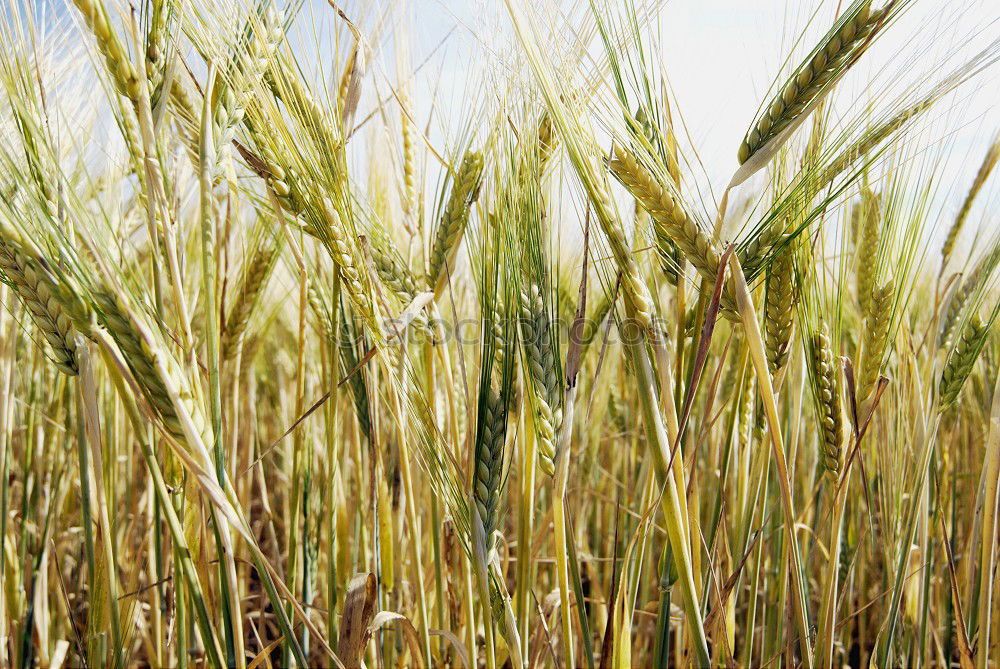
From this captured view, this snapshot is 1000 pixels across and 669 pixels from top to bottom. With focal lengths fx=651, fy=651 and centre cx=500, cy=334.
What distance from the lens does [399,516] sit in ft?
3.40

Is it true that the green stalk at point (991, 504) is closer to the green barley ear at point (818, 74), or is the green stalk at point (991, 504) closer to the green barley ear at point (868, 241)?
Answer: the green barley ear at point (868, 241)

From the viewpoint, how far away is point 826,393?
73cm

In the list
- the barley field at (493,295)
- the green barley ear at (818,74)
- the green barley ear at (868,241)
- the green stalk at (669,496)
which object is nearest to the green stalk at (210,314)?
the barley field at (493,295)

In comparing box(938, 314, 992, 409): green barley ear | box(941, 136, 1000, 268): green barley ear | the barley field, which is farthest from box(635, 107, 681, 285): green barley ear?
box(941, 136, 1000, 268): green barley ear

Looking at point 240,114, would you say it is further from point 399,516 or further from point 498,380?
point 399,516

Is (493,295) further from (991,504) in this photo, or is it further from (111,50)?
(991,504)

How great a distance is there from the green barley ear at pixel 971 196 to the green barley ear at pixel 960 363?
35 cm

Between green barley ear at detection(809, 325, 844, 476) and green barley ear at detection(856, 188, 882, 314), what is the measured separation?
5.5 inches

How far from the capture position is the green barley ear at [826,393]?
72 centimetres

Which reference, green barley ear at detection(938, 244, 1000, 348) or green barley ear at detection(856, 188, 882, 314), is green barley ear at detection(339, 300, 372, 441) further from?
green barley ear at detection(938, 244, 1000, 348)

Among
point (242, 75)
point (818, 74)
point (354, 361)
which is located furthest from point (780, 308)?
point (242, 75)

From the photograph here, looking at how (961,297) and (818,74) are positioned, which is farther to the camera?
(961,297)

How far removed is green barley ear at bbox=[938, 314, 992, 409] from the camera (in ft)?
2.56

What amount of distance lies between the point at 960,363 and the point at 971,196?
54 cm
